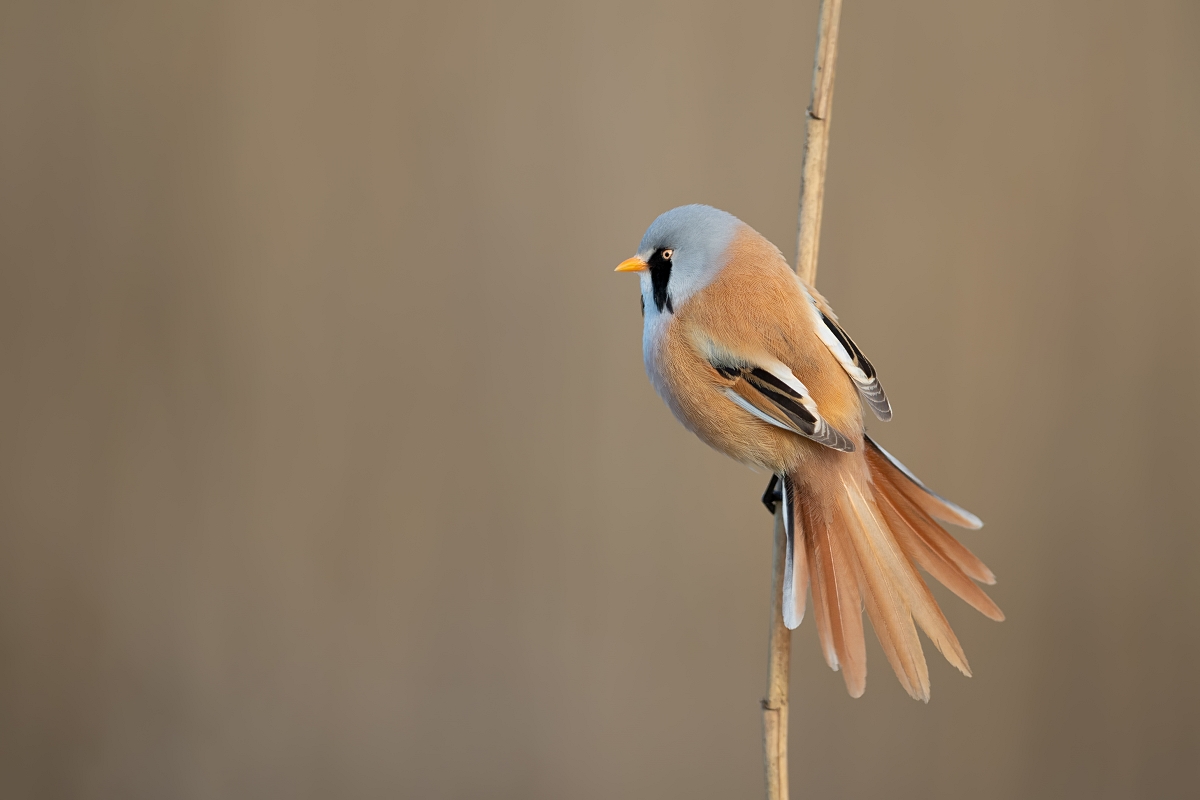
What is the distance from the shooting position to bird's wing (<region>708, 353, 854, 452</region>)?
0.74 metres

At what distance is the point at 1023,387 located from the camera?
69.1 inches

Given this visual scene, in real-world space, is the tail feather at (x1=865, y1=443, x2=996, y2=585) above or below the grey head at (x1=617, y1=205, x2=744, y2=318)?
below

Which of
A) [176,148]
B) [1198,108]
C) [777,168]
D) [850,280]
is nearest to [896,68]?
[777,168]

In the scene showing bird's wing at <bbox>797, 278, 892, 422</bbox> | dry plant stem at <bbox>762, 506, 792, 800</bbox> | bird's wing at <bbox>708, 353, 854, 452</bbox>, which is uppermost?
bird's wing at <bbox>797, 278, 892, 422</bbox>

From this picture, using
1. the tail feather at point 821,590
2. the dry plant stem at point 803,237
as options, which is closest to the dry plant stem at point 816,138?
the dry plant stem at point 803,237

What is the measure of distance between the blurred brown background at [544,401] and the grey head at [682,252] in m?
0.95

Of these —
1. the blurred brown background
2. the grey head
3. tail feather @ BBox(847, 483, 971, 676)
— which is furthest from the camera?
the blurred brown background

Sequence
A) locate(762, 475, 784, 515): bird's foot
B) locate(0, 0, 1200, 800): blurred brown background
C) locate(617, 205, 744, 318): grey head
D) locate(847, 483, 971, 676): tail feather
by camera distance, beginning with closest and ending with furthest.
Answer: locate(847, 483, 971, 676): tail feather < locate(617, 205, 744, 318): grey head < locate(762, 475, 784, 515): bird's foot < locate(0, 0, 1200, 800): blurred brown background

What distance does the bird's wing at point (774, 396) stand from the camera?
739mm

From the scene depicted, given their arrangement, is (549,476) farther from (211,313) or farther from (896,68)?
(896,68)

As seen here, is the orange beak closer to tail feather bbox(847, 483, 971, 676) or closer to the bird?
the bird

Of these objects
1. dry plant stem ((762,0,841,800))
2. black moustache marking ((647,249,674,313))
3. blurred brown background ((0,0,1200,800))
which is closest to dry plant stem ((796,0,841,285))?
dry plant stem ((762,0,841,800))

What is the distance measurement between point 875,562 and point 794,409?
133 mm

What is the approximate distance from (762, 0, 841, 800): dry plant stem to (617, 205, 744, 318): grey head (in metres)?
0.06
